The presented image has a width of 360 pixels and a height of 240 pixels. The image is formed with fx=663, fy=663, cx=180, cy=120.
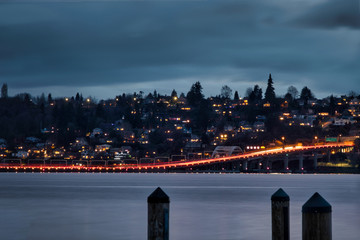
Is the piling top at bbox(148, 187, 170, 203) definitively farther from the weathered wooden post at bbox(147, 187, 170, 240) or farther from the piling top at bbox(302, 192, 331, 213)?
the piling top at bbox(302, 192, 331, 213)

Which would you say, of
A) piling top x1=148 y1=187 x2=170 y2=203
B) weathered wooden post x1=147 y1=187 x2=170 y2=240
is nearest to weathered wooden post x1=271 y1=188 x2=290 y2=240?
weathered wooden post x1=147 y1=187 x2=170 y2=240

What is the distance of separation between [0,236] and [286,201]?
70.9 feet

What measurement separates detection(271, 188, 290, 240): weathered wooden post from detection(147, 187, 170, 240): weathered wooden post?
11.7 ft

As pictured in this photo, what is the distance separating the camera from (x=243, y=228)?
3784cm

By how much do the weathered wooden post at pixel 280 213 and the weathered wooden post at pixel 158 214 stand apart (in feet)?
11.7

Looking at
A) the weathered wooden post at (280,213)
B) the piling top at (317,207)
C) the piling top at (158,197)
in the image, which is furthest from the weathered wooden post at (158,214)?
the weathered wooden post at (280,213)

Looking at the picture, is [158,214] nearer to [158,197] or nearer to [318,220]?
[158,197]

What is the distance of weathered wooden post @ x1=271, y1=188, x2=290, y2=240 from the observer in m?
15.5

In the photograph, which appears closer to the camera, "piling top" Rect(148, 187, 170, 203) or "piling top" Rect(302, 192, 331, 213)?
"piling top" Rect(302, 192, 331, 213)

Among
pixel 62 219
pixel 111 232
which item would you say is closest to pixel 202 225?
pixel 111 232

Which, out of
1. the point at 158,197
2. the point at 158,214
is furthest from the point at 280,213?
the point at 158,197

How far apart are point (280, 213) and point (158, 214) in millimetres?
4021

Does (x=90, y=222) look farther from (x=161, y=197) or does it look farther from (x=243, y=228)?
(x=161, y=197)

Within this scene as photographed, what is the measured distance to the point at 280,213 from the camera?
1569cm
